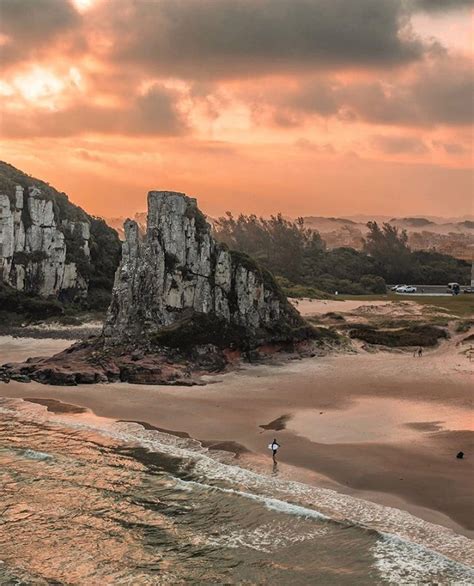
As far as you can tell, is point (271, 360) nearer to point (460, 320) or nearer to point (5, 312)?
point (460, 320)

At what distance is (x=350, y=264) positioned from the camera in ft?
367

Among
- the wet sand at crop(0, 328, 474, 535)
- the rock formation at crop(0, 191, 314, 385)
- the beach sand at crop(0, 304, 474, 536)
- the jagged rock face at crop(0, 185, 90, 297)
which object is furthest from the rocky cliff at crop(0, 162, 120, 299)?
the beach sand at crop(0, 304, 474, 536)

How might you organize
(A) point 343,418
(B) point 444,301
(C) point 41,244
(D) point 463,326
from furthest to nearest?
1. (C) point 41,244
2. (B) point 444,301
3. (D) point 463,326
4. (A) point 343,418

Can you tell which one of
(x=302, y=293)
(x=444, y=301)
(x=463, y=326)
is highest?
(x=302, y=293)

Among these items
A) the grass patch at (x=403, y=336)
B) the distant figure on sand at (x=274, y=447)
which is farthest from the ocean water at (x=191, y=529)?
the grass patch at (x=403, y=336)

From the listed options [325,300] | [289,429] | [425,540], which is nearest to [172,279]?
[289,429]

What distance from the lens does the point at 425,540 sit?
18.9 meters

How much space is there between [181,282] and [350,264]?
70.8 m

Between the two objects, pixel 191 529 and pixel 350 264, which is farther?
pixel 350 264

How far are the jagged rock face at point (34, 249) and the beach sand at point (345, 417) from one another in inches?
1565

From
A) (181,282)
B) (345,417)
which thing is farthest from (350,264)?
(345,417)

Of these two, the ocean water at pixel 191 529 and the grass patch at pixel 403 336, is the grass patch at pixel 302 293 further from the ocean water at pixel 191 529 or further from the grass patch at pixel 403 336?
the ocean water at pixel 191 529

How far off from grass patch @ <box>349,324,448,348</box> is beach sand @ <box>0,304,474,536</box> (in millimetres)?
2249

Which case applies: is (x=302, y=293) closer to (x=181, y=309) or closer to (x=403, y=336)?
(x=403, y=336)
